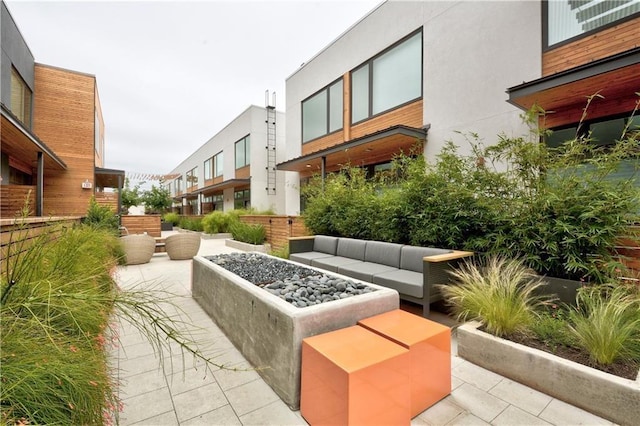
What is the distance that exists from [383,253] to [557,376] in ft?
9.00

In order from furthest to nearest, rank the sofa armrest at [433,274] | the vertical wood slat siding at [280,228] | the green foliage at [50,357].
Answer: the vertical wood slat siding at [280,228], the sofa armrest at [433,274], the green foliage at [50,357]

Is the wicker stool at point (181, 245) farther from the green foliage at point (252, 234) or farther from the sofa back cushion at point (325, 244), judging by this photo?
the sofa back cushion at point (325, 244)

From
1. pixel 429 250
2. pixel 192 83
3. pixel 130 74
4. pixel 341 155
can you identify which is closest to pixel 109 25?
pixel 130 74

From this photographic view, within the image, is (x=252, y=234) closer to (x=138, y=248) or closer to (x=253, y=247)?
(x=253, y=247)

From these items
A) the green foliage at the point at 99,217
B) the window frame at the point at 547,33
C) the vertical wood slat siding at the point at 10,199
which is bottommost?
the green foliage at the point at 99,217

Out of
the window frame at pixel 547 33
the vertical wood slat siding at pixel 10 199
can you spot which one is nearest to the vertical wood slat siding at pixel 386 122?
the window frame at pixel 547 33

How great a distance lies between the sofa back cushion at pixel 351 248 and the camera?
5.14m

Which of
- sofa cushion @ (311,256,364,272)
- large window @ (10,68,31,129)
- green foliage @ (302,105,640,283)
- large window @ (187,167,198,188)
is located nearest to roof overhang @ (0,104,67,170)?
large window @ (10,68,31,129)

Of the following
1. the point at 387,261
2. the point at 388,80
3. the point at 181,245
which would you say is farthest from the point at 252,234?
the point at 388,80

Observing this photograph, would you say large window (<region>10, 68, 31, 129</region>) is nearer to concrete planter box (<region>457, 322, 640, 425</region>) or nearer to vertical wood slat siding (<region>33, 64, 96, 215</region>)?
vertical wood slat siding (<region>33, 64, 96, 215</region>)

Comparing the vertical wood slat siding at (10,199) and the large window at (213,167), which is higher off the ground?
the large window at (213,167)

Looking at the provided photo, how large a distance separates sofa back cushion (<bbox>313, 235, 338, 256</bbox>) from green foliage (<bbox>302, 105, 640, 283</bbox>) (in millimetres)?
856

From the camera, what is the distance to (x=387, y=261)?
180 inches

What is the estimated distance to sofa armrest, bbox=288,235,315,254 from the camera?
6.00m
